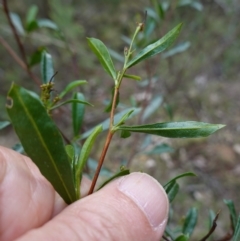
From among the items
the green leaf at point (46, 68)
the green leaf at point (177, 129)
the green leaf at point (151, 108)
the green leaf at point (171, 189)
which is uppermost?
the green leaf at point (177, 129)

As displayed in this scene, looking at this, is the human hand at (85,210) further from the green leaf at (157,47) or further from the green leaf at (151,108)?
the green leaf at (151,108)

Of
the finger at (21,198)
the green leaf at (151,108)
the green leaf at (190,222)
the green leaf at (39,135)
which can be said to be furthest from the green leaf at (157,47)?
the green leaf at (151,108)

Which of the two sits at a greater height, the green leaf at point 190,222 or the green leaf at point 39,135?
the green leaf at point 39,135

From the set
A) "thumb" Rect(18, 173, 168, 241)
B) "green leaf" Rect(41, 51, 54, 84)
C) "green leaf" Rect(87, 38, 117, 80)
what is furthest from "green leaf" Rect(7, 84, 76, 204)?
"green leaf" Rect(41, 51, 54, 84)

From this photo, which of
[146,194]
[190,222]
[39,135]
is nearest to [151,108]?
[190,222]

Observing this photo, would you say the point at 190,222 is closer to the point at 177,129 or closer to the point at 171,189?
the point at 171,189

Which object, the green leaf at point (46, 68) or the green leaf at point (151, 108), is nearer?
the green leaf at point (46, 68)

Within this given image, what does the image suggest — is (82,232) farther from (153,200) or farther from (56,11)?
(56,11)
